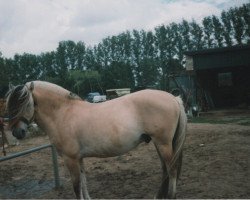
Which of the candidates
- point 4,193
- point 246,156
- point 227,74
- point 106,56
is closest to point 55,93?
point 4,193

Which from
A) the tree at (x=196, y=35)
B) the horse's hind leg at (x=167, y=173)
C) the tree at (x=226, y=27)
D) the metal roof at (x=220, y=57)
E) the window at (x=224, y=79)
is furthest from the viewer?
the tree at (x=196, y=35)

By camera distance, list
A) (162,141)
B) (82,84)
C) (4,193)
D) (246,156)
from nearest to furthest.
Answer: (162,141)
(4,193)
(246,156)
(82,84)

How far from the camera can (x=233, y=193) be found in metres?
4.83

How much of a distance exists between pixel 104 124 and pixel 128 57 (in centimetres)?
8792

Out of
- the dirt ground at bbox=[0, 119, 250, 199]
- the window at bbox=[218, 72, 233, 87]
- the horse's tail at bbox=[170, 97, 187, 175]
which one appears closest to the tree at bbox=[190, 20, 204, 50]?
the window at bbox=[218, 72, 233, 87]

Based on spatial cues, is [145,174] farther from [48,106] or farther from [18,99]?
[18,99]

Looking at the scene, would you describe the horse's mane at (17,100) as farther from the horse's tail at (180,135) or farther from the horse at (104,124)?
the horse's tail at (180,135)

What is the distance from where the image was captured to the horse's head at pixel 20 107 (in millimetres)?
4230

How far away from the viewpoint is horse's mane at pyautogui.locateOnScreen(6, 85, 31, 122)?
4.22 meters

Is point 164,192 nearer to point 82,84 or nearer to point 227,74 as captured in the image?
point 227,74

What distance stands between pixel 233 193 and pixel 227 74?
18.6 meters

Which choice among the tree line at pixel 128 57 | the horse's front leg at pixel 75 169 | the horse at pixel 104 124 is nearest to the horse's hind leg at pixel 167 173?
the horse at pixel 104 124

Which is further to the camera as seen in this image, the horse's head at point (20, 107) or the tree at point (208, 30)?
the tree at point (208, 30)

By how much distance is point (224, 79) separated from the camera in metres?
22.3
